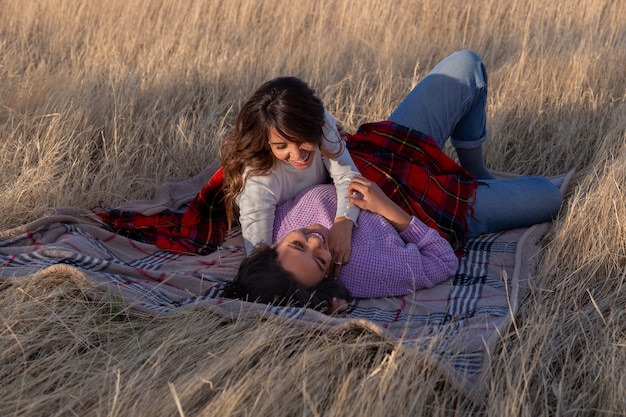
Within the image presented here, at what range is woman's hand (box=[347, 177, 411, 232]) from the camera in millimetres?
3283

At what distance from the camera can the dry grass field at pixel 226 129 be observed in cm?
229

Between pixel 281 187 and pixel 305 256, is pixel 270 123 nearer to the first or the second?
pixel 281 187

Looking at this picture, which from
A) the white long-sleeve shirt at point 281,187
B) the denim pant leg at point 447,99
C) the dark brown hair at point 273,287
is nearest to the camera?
the dark brown hair at point 273,287

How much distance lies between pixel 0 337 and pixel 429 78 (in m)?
2.49

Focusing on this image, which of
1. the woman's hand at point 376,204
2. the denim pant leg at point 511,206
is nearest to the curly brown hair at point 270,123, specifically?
the woman's hand at point 376,204

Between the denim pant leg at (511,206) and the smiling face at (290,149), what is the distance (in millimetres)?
990

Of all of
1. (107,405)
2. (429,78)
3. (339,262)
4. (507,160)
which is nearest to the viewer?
(107,405)

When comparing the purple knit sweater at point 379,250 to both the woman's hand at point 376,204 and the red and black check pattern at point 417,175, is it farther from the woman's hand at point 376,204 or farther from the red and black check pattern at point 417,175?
the red and black check pattern at point 417,175

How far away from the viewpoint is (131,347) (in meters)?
2.54

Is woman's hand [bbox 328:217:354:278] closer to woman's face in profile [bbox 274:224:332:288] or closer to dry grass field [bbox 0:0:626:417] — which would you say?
woman's face in profile [bbox 274:224:332:288]

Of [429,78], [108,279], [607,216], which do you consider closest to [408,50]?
[429,78]

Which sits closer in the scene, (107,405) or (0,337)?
(107,405)

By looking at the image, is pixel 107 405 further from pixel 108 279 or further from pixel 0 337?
pixel 108 279

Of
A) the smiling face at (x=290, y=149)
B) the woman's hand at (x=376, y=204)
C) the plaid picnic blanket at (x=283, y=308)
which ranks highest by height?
the smiling face at (x=290, y=149)
